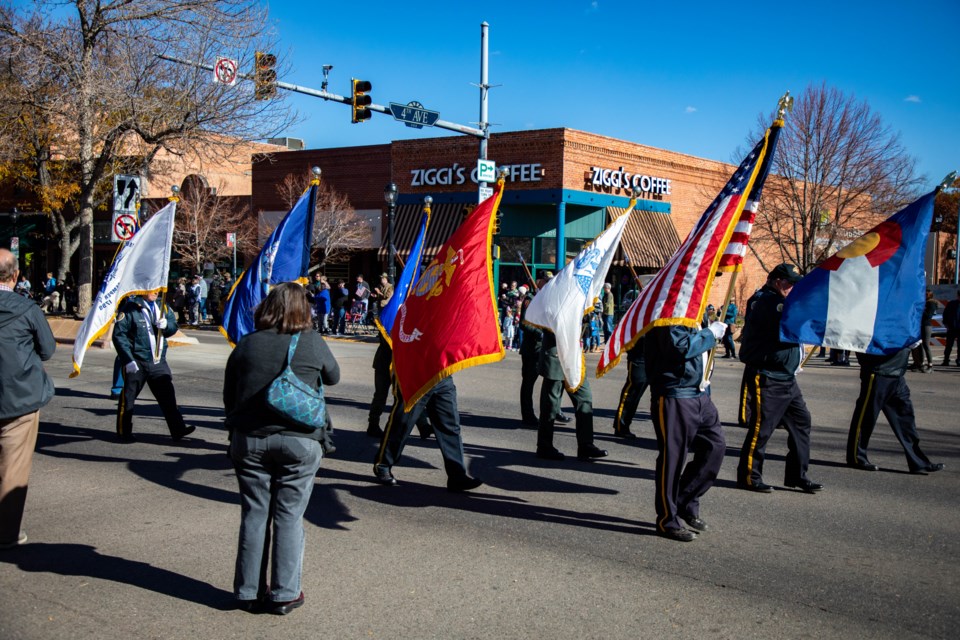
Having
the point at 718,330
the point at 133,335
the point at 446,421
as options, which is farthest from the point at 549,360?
the point at 133,335

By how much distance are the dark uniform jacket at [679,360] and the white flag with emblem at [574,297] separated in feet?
6.16

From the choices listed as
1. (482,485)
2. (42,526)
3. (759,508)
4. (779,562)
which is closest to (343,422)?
(482,485)

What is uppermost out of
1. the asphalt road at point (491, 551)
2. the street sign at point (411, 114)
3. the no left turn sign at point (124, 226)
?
the street sign at point (411, 114)

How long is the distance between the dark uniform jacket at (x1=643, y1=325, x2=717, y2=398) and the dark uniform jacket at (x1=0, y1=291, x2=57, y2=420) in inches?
161

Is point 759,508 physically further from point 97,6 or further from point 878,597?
point 97,6

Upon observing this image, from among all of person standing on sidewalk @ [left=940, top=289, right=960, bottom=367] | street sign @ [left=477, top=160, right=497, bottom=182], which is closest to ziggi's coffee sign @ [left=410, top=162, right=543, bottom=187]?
street sign @ [left=477, top=160, right=497, bottom=182]

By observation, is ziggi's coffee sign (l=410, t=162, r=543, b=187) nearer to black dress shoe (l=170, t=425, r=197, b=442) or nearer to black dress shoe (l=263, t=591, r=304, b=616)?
black dress shoe (l=170, t=425, r=197, b=442)

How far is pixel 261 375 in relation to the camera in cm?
436

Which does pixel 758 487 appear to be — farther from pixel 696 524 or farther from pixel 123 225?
pixel 123 225

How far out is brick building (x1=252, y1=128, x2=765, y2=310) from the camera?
29.0m

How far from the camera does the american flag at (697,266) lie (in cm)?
588

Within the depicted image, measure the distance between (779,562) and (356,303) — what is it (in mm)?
23198

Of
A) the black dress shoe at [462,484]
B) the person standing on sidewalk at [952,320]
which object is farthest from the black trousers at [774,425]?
the person standing on sidewalk at [952,320]

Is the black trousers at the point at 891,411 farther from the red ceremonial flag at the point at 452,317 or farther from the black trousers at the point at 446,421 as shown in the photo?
the red ceremonial flag at the point at 452,317
